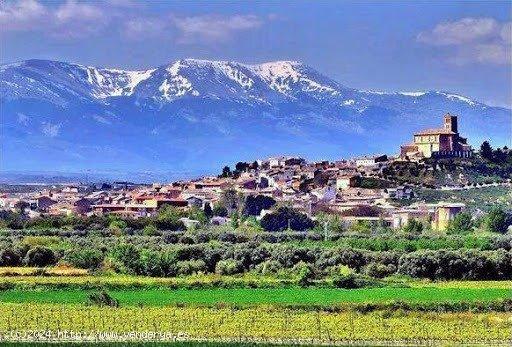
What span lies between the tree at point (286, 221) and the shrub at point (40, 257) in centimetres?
3406

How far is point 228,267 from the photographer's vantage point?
1857 inches

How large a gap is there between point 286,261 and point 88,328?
19.9 m

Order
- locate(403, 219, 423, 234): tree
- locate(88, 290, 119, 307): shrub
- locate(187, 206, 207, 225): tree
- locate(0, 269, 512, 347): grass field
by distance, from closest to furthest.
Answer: locate(0, 269, 512, 347): grass field → locate(88, 290, 119, 307): shrub → locate(403, 219, 423, 234): tree → locate(187, 206, 207, 225): tree

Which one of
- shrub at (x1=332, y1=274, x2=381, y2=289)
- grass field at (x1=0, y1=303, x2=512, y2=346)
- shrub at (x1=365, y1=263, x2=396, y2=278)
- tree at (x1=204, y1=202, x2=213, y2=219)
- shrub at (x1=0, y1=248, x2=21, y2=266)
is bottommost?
Answer: grass field at (x1=0, y1=303, x2=512, y2=346)

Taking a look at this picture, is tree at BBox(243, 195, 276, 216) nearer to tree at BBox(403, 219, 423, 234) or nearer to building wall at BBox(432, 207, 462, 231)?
building wall at BBox(432, 207, 462, 231)

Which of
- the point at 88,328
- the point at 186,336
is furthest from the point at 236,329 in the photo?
the point at 88,328

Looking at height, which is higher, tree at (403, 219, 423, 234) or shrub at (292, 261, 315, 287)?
tree at (403, 219, 423, 234)

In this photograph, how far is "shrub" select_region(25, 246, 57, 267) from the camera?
49344 mm

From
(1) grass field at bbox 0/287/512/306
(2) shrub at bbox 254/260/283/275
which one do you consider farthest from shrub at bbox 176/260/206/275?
(1) grass field at bbox 0/287/512/306

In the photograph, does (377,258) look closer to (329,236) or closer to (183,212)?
(329,236)

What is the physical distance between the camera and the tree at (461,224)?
7697 centimetres

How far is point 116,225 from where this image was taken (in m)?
73.1

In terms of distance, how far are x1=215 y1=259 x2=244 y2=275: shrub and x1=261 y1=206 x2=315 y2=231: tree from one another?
3504 cm

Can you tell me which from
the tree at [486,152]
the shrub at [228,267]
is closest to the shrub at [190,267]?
the shrub at [228,267]
